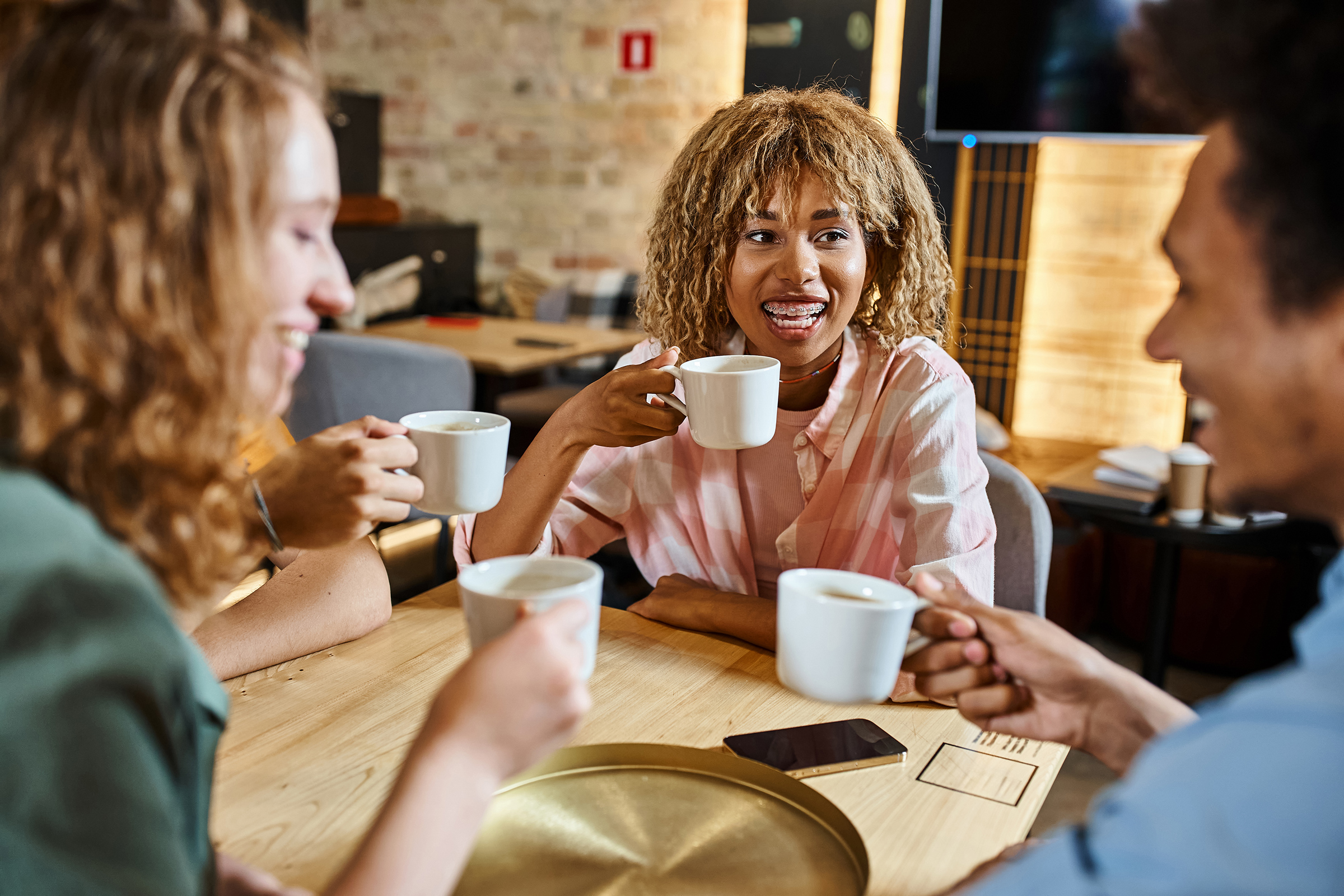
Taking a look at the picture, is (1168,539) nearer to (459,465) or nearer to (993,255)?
(993,255)

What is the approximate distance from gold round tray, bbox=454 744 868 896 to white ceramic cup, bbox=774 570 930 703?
13cm

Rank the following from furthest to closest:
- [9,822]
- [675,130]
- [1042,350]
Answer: [675,130] → [1042,350] → [9,822]

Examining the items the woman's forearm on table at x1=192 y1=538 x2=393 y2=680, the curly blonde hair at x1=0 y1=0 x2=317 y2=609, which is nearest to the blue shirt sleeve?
the curly blonde hair at x1=0 y1=0 x2=317 y2=609

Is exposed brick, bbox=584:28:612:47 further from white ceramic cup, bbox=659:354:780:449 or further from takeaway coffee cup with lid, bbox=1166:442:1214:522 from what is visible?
white ceramic cup, bbox=659:354:780:449

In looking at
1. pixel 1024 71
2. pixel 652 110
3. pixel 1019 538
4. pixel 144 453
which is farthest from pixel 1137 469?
pixel 652 110

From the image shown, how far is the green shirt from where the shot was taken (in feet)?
1.75

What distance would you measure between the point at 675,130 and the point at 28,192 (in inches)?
182

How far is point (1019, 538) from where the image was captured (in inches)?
57.5

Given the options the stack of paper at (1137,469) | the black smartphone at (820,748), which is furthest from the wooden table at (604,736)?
the stack of paper at (1137,469)

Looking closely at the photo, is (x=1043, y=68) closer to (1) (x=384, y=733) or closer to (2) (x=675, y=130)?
(2) (x=675, y=130)

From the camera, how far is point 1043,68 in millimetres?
3822

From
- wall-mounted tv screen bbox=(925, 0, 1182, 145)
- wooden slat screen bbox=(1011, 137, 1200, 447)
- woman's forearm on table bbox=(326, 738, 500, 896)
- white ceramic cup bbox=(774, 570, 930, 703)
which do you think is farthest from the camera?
wooden slat screen bbox=(1011, 137, 1200, 447)

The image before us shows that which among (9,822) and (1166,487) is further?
(1166,487)

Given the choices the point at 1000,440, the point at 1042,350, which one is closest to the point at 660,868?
the point at 1000,440
